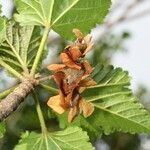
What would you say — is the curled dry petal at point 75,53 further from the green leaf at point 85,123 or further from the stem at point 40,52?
the green leaf at point 85,123

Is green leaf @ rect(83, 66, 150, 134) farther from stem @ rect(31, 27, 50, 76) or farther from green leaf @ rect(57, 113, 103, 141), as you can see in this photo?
stem @ rect(31, 27, 50, 76)

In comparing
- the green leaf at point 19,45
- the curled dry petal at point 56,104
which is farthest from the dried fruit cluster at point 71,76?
the green leaf at point 19,45

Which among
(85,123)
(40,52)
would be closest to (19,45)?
(40,52)

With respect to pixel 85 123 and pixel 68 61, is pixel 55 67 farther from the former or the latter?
pixel 85 123

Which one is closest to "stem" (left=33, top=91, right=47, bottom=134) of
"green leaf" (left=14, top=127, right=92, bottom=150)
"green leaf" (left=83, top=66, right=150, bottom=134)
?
"green leaf" (left=14, top=127, right=92, bottom=150)

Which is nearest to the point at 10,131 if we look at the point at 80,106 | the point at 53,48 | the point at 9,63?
the point at 53,48

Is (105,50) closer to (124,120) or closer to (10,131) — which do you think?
(10,131)
